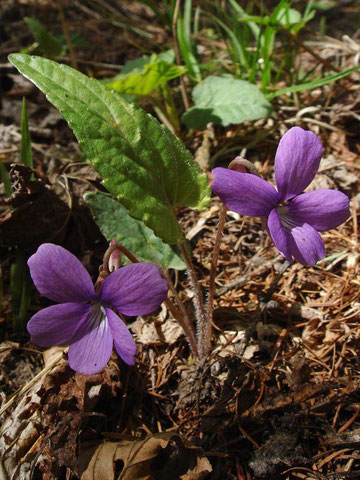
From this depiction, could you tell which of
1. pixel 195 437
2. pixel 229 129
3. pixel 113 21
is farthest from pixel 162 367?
pixel 113 21

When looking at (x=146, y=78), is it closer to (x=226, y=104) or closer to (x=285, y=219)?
(x=226, y=104)

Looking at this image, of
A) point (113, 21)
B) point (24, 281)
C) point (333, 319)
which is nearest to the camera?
point (333, 319)

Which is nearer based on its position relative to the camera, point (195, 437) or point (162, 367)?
point (195, 437)

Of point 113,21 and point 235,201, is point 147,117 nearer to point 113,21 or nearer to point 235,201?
point 235,201

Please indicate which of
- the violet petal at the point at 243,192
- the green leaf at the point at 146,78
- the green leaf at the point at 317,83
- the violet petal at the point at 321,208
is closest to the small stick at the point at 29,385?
the violet petal at the point at 243,192

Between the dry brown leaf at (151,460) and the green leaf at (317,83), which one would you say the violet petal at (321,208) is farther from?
the green leaf at (317,83)

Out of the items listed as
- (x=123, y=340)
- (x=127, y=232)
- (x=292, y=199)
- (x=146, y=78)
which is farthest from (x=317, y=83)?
(x=123, y=340)
